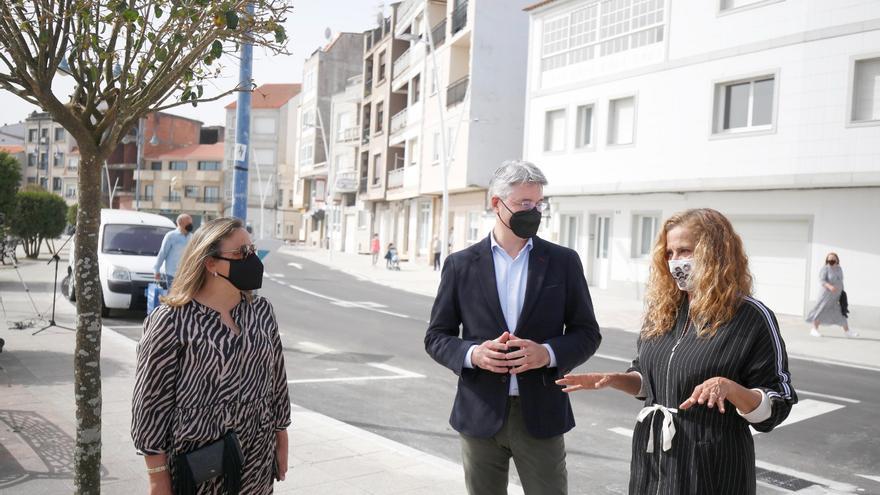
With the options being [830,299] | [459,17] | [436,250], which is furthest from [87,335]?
[459,17]

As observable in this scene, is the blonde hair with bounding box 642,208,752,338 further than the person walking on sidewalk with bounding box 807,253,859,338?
No

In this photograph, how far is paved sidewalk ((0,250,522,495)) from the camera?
4723 mm

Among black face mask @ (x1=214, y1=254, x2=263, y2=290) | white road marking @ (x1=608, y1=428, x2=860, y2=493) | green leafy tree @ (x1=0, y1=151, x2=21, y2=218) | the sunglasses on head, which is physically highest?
green leafy tree @ (x1=0, y1=151, x2=21, y2=218)

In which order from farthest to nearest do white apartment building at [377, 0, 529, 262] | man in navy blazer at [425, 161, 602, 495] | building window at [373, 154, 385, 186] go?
1. building window at [373, 154, 385, 186]
2. white apartment building at [377, 0, 529, 262]
3. man in navy blazer at [425, 161, 602, 495]

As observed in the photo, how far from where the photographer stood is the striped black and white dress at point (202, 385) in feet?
9.10

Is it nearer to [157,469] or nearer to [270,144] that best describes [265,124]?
[270,144]

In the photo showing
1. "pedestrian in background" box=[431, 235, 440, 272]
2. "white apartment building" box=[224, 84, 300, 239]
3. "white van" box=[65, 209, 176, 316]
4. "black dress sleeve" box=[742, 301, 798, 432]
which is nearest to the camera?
"black dress sleeve" box=[742, 301, 798, 432]

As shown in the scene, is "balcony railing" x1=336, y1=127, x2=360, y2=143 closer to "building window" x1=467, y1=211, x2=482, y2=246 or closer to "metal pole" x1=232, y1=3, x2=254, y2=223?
"building window" x1=467, y1=211, x2=482, y2=246

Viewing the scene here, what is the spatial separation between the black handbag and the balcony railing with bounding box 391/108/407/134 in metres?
41.3

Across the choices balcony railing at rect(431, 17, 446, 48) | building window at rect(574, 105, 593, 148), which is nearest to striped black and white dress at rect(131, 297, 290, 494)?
building window at rect(574, 105, 593, 148)

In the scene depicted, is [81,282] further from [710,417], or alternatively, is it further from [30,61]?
[710,417]

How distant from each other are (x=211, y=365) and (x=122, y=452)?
2.92m

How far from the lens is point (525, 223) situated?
3.29 m

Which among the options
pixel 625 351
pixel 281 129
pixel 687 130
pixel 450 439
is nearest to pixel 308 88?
pixel 281 129
